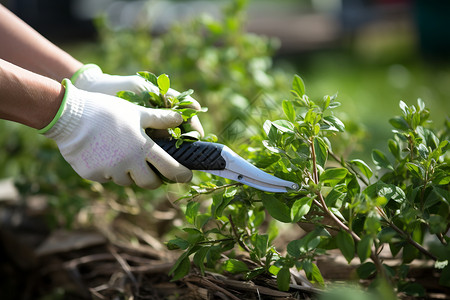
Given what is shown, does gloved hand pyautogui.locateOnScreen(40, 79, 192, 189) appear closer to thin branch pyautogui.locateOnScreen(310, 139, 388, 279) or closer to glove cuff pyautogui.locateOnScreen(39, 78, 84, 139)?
glove cuff pyautogui.locateOnScreen(39, 78, 84, 139)

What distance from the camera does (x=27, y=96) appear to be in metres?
1.29

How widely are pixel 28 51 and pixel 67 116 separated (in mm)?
431

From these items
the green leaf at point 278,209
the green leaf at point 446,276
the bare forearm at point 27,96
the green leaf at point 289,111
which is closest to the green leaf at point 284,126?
the green leaf at point 289,111

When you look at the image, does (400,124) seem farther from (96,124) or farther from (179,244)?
(96,124)

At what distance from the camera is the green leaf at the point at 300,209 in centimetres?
108

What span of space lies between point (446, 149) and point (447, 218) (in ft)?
0.56

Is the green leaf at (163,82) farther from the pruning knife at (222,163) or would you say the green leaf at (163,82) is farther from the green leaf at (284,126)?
the green leaf at (284,126)

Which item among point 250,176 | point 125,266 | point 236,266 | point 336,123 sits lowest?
point 125,266

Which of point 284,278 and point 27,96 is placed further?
point 27,96

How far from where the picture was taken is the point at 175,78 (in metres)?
2.44

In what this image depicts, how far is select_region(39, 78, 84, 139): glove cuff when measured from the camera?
1.33m

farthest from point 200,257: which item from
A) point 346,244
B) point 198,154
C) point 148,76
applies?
point 148,76

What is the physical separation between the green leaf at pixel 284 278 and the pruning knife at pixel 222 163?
182 mm

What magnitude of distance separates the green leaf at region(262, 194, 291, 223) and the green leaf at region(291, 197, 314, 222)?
83mm
